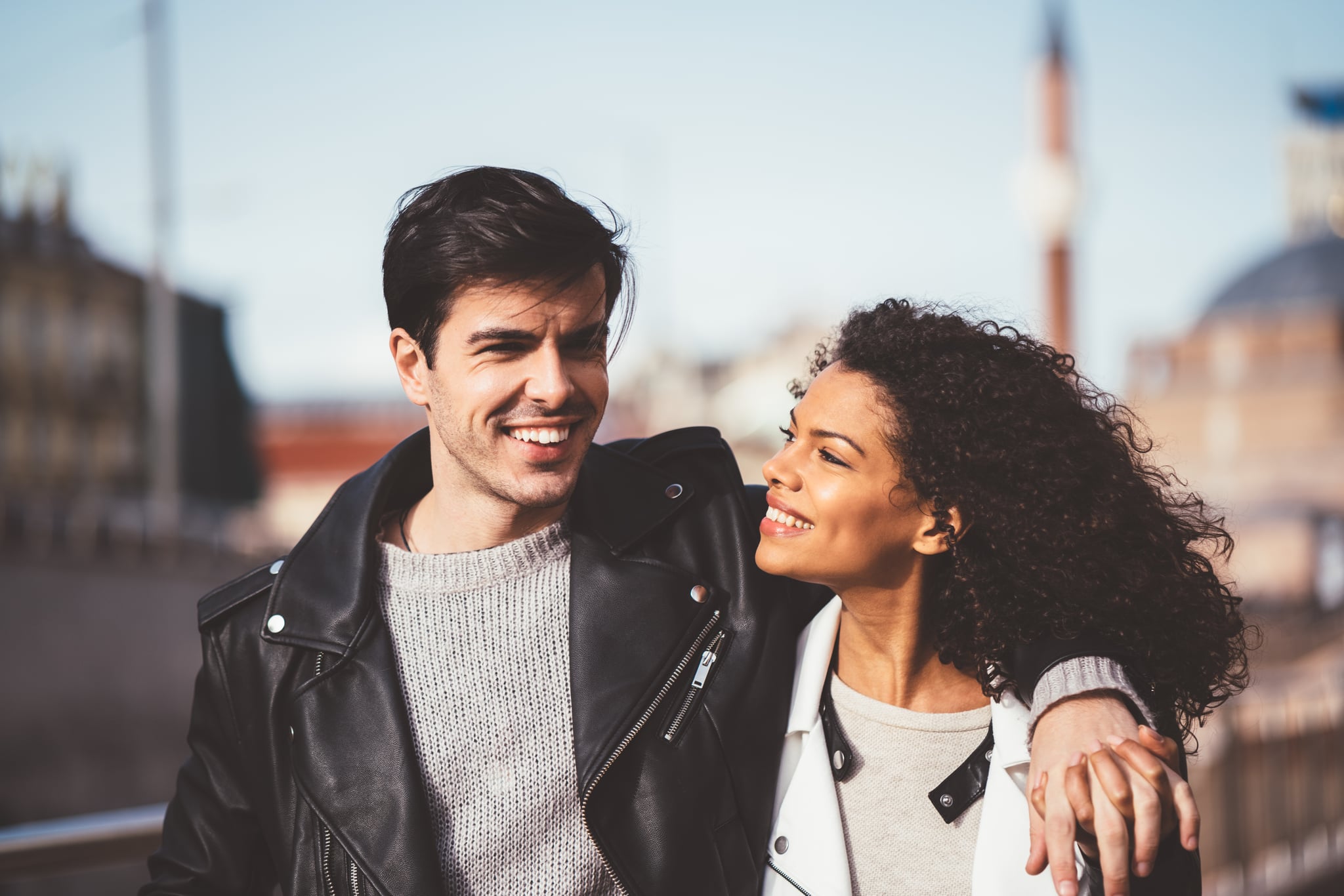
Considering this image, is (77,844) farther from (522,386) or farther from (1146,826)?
(1146,826)

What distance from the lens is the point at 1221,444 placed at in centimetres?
4809

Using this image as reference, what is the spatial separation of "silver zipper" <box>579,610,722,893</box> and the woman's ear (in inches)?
18.7

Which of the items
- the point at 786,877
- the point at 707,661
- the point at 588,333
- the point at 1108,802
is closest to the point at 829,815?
the point at 786,877

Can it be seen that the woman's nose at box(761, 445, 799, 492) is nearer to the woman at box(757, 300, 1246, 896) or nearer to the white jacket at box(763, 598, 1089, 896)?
the woman at box(757, 300, 1246, 896)

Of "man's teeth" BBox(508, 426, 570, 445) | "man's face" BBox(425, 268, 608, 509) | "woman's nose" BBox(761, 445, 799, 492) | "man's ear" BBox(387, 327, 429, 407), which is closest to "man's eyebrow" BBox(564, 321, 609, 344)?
"man's face" BBox(425, 268, 608, 509)

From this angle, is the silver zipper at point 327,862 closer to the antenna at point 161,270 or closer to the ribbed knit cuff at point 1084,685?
the ribbed knit cuff at point 1084,685

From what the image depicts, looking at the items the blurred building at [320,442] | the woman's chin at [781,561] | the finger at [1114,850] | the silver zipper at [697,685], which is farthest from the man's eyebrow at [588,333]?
the blurred building at [320,442]

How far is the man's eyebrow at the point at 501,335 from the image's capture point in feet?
8.36

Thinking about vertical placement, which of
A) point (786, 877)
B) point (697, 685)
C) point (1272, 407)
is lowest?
point (786, 877)

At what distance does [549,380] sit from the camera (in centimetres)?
252

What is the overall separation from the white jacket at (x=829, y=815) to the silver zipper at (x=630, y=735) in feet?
0.76

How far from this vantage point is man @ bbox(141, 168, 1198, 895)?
2441 millimetres

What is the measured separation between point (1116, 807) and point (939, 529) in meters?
0.82

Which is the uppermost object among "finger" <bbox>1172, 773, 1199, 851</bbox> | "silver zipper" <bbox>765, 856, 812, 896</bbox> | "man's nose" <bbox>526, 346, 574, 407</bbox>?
"man's nose" <bbox>526, 346, 574, 407</bbox>
